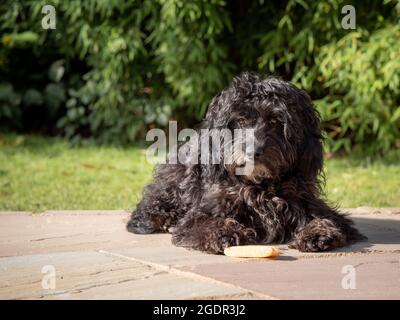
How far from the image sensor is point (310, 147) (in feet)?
15.1

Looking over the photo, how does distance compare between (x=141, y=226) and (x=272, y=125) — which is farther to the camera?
(x=141, y=226)

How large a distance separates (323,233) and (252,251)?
0.52m

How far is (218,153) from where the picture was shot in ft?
15.1

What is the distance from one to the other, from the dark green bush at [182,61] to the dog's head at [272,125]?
162 inches

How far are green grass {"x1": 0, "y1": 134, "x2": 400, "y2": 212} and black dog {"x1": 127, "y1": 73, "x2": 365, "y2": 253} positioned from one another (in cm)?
204

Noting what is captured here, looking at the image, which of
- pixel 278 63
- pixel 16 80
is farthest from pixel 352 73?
pixel 16 80

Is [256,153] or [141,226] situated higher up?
[256,153]

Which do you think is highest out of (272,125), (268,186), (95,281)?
(272,125)

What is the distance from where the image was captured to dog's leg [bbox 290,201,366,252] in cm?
434

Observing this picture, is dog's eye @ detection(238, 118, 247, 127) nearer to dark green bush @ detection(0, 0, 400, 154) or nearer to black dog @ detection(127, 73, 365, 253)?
black dog @ detection(127, 73, 365, 253)

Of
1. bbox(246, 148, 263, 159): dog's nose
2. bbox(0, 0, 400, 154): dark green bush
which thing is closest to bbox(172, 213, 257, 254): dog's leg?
bbox(246, 148, 263, 159): dog's nose

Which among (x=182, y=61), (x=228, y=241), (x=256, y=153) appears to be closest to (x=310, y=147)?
(x=256, y=153)

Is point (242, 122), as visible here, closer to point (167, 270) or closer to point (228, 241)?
point (228, 241)

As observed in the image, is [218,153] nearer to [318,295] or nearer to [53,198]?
[318,295]
